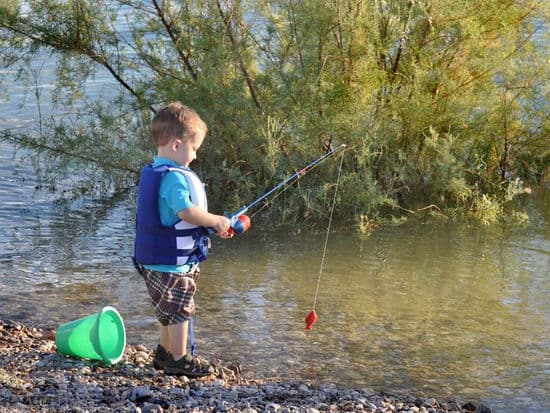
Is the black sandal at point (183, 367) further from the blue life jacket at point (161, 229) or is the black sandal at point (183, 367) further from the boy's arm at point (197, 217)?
the boy's arm at point (197, 217)

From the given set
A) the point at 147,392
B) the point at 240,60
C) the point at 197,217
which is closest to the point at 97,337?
the point at 147,392

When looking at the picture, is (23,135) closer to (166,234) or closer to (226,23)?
(226,23)

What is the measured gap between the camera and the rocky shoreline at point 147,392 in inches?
187

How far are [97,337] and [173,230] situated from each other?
0.76 m

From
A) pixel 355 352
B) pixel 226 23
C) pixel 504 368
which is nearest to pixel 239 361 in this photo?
pixel 355 352

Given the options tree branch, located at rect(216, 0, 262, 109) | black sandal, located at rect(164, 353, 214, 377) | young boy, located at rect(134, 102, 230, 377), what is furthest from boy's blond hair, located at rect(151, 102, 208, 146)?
tree branch, located at rect(216, 0, 262, 109)

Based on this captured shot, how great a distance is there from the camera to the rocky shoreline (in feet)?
15.6

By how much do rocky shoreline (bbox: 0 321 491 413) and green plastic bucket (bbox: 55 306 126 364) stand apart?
6 centimetres

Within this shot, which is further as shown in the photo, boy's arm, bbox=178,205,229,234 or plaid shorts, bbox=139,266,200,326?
plaid shorts, bbox=139,266,200,326

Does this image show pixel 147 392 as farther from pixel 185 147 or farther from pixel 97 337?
pixel 185 147

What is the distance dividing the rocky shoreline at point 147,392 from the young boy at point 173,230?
0.88ft

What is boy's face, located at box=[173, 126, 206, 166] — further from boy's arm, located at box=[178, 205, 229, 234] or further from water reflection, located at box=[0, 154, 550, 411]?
water reflection, located at box=[0, 154, 550, 411]

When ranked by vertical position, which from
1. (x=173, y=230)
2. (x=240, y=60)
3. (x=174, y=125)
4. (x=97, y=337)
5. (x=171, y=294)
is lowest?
(x=97, y=337)

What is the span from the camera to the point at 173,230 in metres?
5.33
